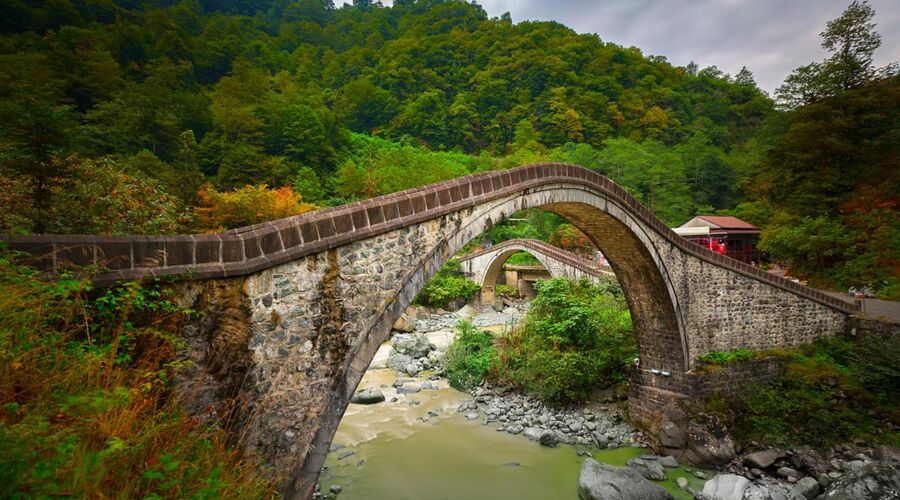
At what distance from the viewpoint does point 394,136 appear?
4116 cm

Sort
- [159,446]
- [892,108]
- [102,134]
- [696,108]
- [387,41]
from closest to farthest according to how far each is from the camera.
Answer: [159,446], [892,108], [102,134], [696,108], [387,41]

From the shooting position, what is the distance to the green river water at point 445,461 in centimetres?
662

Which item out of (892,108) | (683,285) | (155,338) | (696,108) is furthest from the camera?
(696,108)

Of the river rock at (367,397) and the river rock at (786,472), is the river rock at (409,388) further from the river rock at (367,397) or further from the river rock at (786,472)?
the river rock at (786,472)

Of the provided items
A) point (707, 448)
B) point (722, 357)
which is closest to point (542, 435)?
point (707, 448)

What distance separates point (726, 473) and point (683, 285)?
3620mm

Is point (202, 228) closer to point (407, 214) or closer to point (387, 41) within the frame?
point (407, 214)

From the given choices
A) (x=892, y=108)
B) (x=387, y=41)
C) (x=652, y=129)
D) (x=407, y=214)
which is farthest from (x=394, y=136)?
(x=407, y=214)

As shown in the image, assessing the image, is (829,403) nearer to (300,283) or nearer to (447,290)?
(300,283)

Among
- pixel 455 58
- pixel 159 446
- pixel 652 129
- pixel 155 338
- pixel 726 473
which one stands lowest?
pixel 726 473

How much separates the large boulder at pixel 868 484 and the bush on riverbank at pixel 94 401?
8221 mm

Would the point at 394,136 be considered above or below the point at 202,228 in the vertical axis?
above

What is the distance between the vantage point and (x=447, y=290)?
22312 millimetres

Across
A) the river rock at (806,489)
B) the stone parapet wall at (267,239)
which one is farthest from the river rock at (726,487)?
the stone parapet wall at (267,239)
